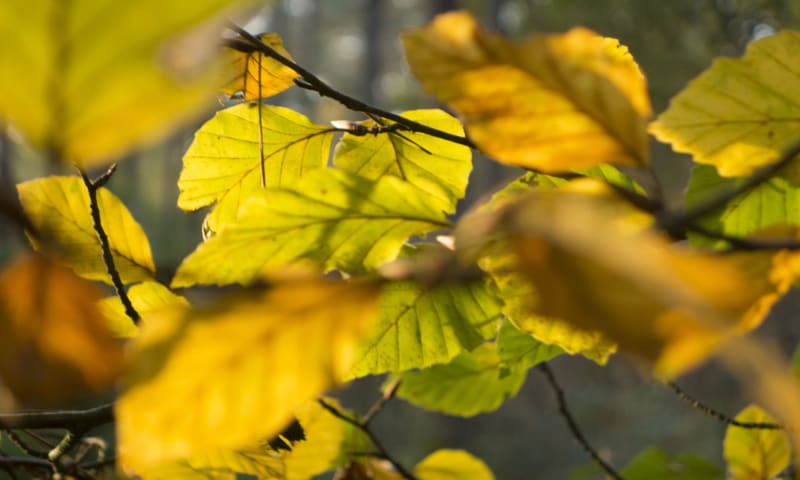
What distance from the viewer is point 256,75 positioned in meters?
0.47

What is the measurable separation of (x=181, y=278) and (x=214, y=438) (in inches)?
4.1

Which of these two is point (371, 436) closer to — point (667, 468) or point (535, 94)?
point (667, 468)

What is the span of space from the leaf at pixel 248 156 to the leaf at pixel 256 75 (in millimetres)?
12

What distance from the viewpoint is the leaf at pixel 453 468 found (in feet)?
2.19

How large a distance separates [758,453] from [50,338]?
26.3 inches

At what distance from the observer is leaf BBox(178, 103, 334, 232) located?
45cm

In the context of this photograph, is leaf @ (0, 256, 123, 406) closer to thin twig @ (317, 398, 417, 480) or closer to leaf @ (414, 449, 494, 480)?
thin twig @ (317, 398, 417, 480)

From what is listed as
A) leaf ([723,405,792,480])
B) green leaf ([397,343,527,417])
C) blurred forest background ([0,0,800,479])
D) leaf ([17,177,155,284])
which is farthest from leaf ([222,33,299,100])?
blurred forest background ([0,0,800,479])

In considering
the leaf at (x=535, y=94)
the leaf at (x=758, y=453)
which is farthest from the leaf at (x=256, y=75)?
the leaf at (x=758, y=453)

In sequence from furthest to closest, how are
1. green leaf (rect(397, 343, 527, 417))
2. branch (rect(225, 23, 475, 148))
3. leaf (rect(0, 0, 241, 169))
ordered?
green leaf (rect(397, 343, 527, 417)) → branch (rect(225, 23, 475, 148)) → leaf (rect(0, 0, 241, 169))

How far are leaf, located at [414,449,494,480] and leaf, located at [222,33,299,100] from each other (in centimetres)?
39

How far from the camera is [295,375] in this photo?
18cm

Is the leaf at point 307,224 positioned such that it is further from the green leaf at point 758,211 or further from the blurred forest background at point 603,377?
the blurred forest background at point 603,377

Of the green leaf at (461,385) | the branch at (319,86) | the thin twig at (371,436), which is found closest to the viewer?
the branch at (319,86)
